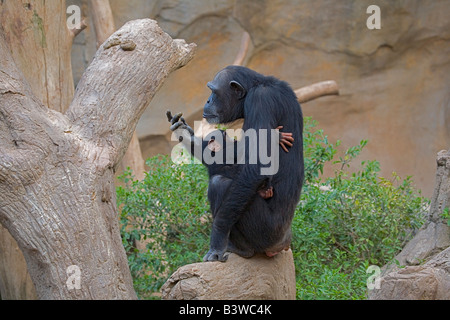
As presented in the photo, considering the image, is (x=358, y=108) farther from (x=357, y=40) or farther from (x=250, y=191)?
(x=250, y=191)

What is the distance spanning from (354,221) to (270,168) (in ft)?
6.64

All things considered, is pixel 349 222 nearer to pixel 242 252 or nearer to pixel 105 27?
pixel 242 252

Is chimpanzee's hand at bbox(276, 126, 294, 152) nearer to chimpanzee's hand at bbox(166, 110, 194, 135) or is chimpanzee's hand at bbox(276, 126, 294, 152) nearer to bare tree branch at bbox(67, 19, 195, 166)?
chimpanzee's hand at bbox(166, 110, 194, 135)

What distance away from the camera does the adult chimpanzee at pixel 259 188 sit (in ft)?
13.1

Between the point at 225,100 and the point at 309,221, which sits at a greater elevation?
the point at 225,100

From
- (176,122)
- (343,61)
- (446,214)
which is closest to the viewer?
(176,122)

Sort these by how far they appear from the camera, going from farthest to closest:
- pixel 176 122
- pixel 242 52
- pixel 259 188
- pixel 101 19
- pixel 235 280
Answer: pixel 242 52 → pixel 101 19 → pixel 176 122 → pixel 259 188 → pixel 235 280

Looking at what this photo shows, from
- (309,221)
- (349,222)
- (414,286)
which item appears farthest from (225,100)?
(349,222)

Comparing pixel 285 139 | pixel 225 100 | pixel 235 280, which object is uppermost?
pixel 225 100

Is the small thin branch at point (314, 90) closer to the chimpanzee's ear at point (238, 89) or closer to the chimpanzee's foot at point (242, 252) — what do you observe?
the chimpanzee's ear at point (238, 89)

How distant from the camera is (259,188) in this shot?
4.10 metres

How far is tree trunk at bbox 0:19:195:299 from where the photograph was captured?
344 cm

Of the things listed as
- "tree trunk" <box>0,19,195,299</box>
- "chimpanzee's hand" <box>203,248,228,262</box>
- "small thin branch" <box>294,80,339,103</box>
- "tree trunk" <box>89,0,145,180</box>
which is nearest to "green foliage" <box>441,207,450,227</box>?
"chimpanzee's hand" <box>203,248,228,262</box>

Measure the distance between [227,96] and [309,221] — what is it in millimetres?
1935
